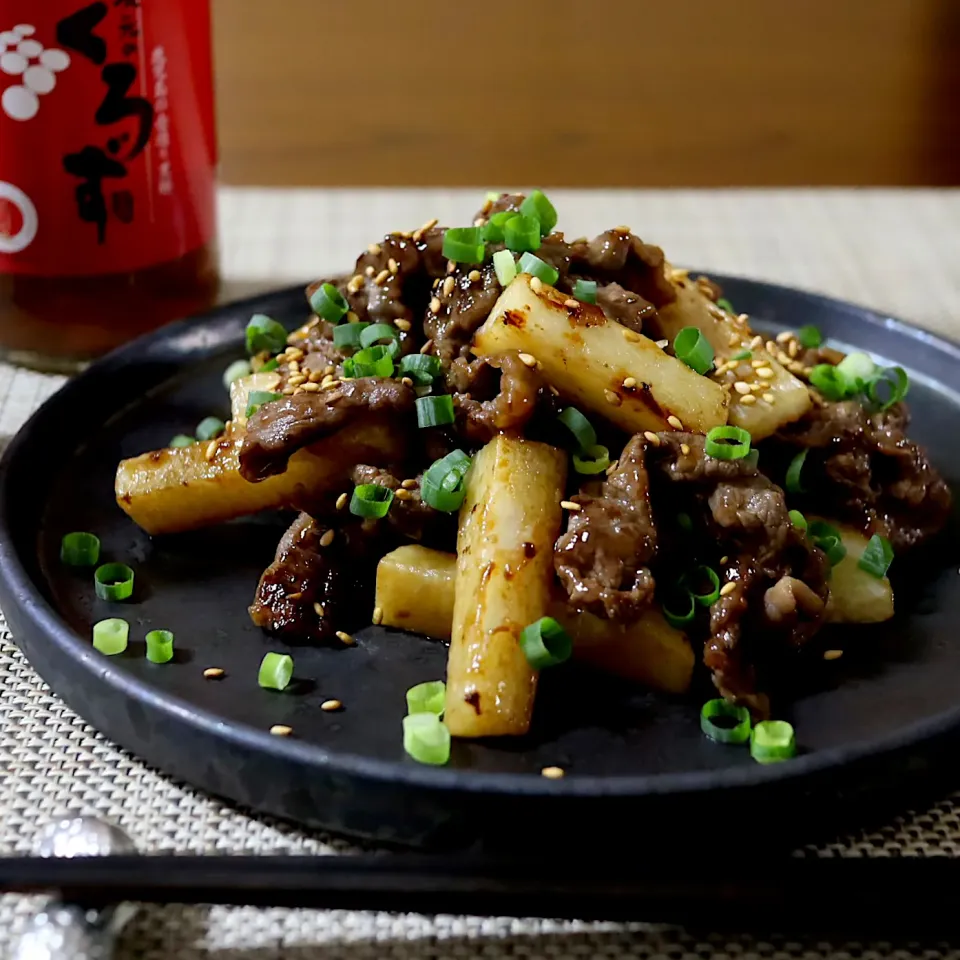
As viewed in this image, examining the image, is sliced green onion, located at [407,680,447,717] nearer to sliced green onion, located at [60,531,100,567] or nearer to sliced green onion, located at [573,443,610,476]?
sliced green onion, located at [573,443,610,476]

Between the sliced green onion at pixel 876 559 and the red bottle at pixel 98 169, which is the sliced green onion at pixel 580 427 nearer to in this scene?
the sliced green onion at pixel 876 559

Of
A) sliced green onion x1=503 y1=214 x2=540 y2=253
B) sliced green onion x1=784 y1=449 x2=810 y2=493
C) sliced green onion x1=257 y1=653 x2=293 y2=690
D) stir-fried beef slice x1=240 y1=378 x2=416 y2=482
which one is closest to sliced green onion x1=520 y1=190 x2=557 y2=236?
sliced green onion x1=503 y1=214 x2=540 y2=253

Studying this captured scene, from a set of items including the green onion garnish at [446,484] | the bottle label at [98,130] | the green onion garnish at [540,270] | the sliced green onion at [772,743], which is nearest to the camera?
the sliced green onion at [772,743]

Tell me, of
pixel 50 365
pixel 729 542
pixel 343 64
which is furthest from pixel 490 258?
pixel 343 64

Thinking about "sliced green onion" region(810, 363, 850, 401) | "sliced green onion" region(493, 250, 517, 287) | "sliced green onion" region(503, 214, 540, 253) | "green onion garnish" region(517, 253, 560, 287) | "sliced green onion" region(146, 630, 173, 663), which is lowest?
"sliced green onion" region(146, 630, 173, 663)

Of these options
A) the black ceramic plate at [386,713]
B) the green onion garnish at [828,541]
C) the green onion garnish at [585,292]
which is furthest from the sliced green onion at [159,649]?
the green onion garnish at [828,541]
